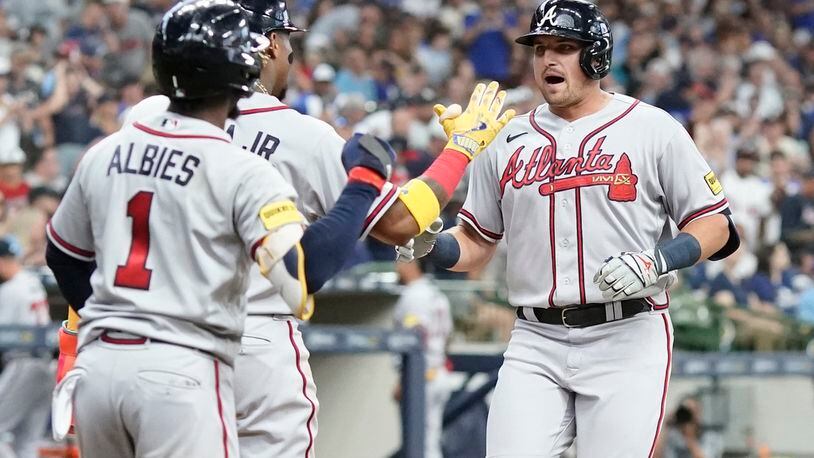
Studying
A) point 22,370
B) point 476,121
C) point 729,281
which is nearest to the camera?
point 476,121

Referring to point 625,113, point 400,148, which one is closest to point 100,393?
point 625,113

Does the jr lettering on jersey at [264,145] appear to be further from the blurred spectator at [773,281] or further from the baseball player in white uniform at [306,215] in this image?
the blurred spectator at [773,281]

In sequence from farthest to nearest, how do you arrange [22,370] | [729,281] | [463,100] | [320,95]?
1. [463,100]
2. [320,95]
3. [729,281]
4. [22,370]

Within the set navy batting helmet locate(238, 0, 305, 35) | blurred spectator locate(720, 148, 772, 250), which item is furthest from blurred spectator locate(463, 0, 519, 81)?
navy batting helmet locate(238, 0, 305, 35)

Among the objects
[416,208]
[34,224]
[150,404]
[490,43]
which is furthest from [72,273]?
[490,43]

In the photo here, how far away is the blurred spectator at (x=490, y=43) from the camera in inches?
677

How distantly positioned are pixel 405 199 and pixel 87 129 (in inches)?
340

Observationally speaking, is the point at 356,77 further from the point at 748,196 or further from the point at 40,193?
the point at 40,193

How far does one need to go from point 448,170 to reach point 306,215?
1.55 feet

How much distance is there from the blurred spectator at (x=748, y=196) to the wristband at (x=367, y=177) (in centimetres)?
1108

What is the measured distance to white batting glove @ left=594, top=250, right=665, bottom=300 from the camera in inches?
180

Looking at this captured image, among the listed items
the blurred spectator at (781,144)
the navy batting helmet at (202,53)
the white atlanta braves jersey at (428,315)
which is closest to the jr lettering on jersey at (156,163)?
the navy batting helmet at (202,53)

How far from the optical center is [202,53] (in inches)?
141

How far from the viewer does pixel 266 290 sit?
433cm
